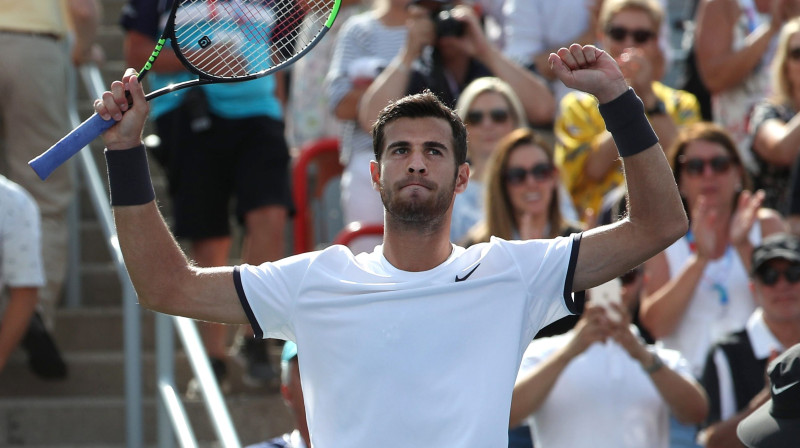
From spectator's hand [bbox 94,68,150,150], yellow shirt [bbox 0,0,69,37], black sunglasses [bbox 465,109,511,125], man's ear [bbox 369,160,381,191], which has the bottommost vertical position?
man's ear [bbox 369,160,381,191]

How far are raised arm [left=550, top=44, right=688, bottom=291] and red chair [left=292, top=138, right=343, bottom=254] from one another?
4.16m

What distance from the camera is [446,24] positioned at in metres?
6.84

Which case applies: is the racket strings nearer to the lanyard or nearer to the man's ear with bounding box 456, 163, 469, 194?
the man's ear with bounding box 456, 163, 469, 194

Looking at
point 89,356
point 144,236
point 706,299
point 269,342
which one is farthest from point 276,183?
point 144,236

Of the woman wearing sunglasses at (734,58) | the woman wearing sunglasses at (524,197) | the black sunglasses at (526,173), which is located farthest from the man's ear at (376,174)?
the woman wearing sunglasses at (734,58)

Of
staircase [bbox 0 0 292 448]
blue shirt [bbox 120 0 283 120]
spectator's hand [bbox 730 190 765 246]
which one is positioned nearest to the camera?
spectator's hand [bbox 730 190 765 246]

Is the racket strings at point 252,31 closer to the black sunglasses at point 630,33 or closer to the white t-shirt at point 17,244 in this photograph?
the white t-shirt at point 17,244

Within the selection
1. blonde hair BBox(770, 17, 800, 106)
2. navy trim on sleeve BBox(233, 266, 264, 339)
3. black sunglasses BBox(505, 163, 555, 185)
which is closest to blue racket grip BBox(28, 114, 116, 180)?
navy trim on sleeve BBox(233, 266, 264, 339)

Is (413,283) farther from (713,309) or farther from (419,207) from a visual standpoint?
(713,309)

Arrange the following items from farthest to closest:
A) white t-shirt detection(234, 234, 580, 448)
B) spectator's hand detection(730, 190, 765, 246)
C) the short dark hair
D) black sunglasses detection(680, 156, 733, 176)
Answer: black sunglasses detection(680, 156, 733, 176), spectator's hand detection(730, 190, 765, 246), the short dark hair, white t-shirt detection(234, 234, 580, 448)

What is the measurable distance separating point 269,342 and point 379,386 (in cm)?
366

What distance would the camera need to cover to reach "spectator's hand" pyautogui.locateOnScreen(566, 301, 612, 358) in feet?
16.2

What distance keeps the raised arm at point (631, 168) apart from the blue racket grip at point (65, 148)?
1190 mm

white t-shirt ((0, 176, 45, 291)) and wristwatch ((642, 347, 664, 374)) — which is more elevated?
white t-shirt ((0, 176, 45, 291))
